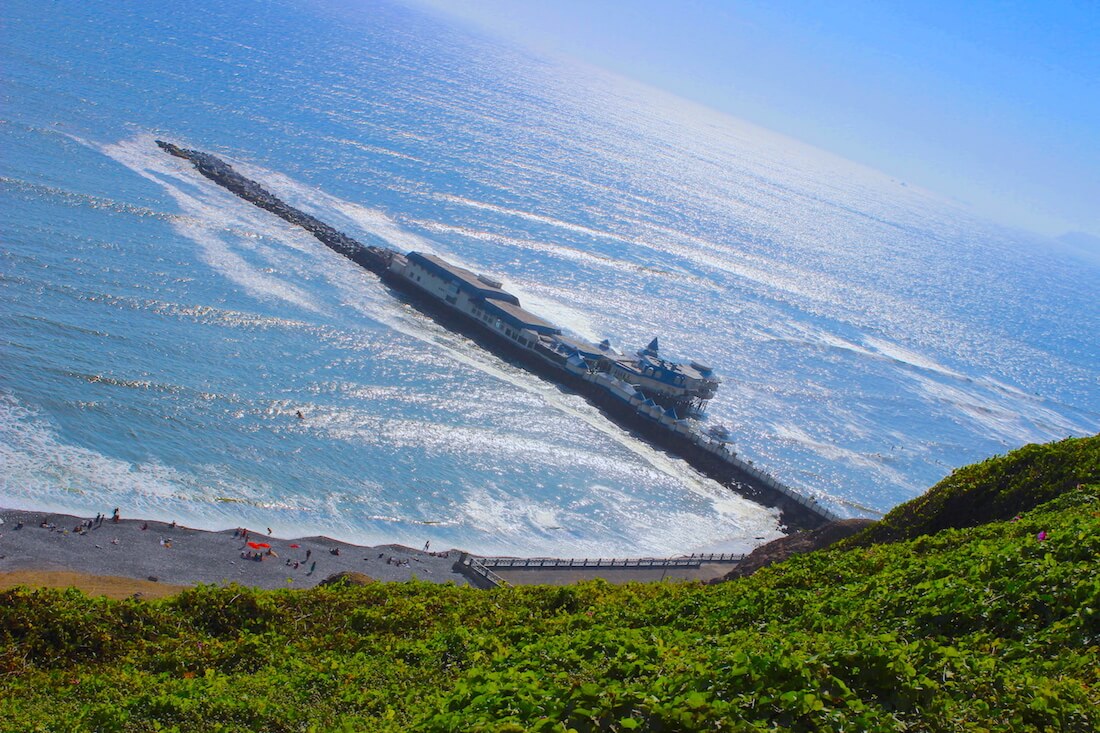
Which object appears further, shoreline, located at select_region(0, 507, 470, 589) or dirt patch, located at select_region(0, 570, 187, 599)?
shoreline, located at select_region(0, 507, 470, 589)

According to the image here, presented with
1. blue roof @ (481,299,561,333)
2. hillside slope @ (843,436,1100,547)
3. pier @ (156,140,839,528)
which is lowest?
pier @ (156,140,839,528)

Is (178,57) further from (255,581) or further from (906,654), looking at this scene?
(906,654)

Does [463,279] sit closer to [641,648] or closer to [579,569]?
[579,569]

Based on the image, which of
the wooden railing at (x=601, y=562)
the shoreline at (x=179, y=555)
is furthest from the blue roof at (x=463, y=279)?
the shoreline at (x=179, y=555)

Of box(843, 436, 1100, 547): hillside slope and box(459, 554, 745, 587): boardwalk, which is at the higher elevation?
box(843, 436, 1100, 547): hillside slope

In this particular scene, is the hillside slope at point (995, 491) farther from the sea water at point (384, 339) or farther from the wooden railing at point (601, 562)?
the sea water at point (384, 339)

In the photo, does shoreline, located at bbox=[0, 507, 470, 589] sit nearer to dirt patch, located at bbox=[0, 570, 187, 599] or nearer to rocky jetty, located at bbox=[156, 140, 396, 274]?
dirt patch, located at bbox=[0, 570, 187, 599]

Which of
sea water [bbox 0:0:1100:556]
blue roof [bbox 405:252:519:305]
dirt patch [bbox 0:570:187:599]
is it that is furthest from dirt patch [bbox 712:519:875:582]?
blue roof [bbox 405:252:519:305]
